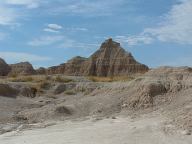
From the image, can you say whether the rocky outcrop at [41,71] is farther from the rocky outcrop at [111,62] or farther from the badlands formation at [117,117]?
the badlands formation at [117,117]

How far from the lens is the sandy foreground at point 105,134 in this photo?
1226cm

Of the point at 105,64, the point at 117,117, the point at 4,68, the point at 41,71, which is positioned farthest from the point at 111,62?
the point at 117,117

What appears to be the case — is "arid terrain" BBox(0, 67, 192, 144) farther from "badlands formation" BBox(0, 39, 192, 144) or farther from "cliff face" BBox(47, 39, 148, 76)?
"cliff face" BBox(47, 39, 148, 76)

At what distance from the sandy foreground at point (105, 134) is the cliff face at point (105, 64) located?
2227 inches

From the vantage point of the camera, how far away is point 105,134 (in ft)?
42.8

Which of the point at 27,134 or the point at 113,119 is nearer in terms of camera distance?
the point at 27,134

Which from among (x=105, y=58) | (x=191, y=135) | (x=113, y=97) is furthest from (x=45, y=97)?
(x=105, y=58)

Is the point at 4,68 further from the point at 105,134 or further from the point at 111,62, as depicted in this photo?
the point at 105,134

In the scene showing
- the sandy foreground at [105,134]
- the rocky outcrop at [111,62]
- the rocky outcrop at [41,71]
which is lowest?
the sandy foreground at [105,134]

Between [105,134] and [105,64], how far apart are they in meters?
61.9

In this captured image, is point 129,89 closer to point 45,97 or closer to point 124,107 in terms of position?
point 124,107

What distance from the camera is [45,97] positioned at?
2975 centimetres

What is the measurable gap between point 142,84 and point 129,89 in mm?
1109

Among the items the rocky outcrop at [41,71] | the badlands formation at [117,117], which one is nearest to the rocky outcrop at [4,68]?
the rocky outcrop at [41,71]
